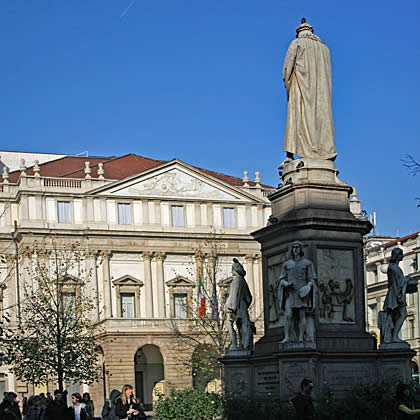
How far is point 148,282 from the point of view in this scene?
2333 inches

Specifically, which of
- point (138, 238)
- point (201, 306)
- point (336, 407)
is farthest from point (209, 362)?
point (336, 407)

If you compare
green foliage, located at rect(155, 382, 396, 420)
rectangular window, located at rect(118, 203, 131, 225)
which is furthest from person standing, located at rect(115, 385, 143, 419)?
rectangular window, located at rect(118, 203, 131, 225)

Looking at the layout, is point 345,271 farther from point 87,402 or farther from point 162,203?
point 162,203

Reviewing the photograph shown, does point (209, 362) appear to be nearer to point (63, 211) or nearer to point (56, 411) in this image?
point (63, 211)

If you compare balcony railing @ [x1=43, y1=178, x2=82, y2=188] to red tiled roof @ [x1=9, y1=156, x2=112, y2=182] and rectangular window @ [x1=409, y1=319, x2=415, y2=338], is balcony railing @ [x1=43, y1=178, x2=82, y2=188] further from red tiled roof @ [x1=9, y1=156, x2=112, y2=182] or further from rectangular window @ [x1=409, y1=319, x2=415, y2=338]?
rectangular window @ [x1=409, y1=319, x2=415, y2=338]

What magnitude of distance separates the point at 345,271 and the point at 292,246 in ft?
4.35

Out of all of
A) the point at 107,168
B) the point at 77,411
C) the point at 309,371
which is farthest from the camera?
the point at 107,168

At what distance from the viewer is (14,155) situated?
234ft

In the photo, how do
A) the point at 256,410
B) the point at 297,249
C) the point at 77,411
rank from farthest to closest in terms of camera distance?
the point at 77,411 → the point at 256,410 → the point at 297,249

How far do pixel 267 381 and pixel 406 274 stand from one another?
52758 mm

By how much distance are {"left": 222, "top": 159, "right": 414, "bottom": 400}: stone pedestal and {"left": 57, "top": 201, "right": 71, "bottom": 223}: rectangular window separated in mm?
42911

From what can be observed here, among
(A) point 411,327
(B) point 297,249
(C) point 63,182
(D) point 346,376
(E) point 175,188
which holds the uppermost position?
(C) point 63,182

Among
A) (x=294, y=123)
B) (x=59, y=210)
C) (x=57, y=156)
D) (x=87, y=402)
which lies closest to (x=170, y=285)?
(x=59, y=210)

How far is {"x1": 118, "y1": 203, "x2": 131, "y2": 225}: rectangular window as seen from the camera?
59.1 meters
